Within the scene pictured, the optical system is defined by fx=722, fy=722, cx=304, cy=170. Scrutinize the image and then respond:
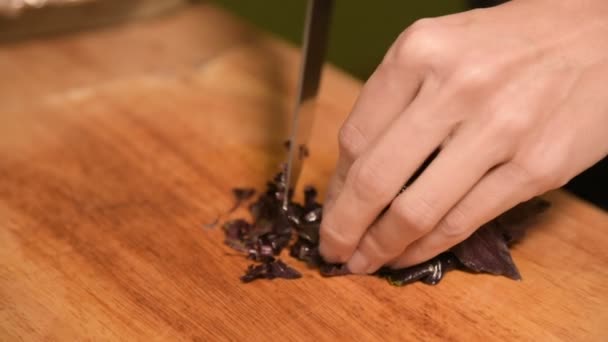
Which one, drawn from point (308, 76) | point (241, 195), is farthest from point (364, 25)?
point (241, 195)

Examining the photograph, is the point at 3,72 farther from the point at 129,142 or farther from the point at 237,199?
the point at 237,199

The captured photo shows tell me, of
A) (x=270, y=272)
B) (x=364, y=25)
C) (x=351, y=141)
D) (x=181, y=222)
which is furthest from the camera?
(x=364, y=25)

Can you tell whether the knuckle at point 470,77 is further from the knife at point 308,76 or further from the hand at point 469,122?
the knife at point 308,76

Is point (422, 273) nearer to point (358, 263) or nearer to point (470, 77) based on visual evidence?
point (358, 263)

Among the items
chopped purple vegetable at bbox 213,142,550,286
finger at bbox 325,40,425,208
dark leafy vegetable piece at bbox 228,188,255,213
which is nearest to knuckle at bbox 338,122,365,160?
finger at bbox 325,40,425,208

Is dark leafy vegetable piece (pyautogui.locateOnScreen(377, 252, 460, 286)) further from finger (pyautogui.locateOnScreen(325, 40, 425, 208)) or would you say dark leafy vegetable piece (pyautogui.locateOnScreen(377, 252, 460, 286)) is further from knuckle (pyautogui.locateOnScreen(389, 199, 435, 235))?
finger (pyautogui.locateOnScreen(325, 40, 425, 208))

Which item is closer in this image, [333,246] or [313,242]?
[333,246]

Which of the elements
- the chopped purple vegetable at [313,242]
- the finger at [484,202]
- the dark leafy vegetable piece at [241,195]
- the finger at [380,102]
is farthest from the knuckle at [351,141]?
the dark leafy vegetable piece at [241,195]
